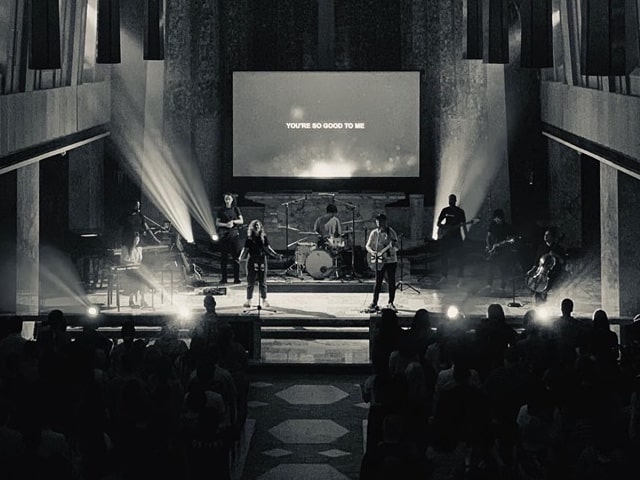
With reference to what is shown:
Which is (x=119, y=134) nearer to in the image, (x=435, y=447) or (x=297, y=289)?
(x=297, y=289)

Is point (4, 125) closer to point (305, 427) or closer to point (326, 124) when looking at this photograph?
point (305, 427)

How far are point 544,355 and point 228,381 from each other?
262 cm

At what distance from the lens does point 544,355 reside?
11625 millimetres

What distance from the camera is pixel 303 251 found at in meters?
25.0

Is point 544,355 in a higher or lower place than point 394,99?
lower

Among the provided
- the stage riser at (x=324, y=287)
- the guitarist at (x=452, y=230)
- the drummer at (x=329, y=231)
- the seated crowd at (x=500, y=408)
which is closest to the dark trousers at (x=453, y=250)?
the guitarist at (x=452, y=230)

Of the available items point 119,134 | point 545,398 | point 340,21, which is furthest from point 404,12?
point 545,398

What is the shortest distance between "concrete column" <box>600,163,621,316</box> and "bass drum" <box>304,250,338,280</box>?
5.08 metres

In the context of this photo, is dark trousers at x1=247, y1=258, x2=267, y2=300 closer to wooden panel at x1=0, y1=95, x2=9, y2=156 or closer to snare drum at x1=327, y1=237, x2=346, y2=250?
snare drum at x1=327, y1=237, x2=346, y2=250

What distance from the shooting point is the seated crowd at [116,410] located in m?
9.05

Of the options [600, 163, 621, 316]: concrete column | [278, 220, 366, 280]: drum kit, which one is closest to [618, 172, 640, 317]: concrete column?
[600, 163, 621, 316]: concrete column

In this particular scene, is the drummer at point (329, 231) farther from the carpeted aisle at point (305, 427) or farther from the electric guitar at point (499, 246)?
the carpeted aisle at point (305, 427)

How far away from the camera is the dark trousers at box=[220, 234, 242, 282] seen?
81.1 ft

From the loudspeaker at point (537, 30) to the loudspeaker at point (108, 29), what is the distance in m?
5.06
